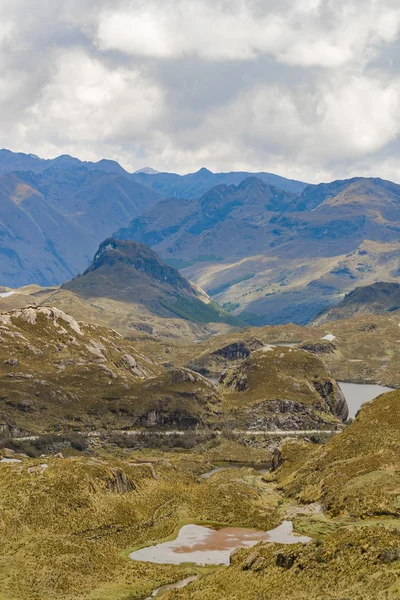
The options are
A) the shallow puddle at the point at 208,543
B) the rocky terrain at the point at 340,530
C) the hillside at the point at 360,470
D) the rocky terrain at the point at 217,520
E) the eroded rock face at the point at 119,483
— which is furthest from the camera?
the eroded rock face at the point at 119,483

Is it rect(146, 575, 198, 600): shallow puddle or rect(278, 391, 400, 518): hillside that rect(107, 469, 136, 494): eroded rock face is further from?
rect(146, 575, 198, 600): shallow puddle

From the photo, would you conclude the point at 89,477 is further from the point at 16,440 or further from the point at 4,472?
the point at 16,440

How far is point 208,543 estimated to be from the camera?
89.2 meters

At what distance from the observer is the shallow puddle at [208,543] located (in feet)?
273

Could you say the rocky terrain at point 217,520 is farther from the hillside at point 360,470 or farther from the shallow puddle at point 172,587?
the shallow puddle at point 172,587

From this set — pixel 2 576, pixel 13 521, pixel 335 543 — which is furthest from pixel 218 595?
pixel 13 521

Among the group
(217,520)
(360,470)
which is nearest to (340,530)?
(217,520)

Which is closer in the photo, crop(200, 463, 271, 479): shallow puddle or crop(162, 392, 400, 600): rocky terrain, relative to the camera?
crop(162, 392, 400, 600): rocky terrain

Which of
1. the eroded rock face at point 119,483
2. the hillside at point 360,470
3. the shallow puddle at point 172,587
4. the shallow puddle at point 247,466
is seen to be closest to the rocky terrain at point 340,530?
the hillside at point 360,470

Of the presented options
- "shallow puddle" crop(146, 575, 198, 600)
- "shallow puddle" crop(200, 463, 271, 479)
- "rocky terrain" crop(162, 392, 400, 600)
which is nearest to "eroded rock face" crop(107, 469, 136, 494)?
"rocky terrain" crop(162, 392, 400, 600)

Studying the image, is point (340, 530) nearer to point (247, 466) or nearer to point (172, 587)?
point (172, 587)

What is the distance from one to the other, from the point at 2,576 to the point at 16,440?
363ft

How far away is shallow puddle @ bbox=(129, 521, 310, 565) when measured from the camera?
83.1 m

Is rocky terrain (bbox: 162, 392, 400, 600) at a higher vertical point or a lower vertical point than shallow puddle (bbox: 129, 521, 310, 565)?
higher
